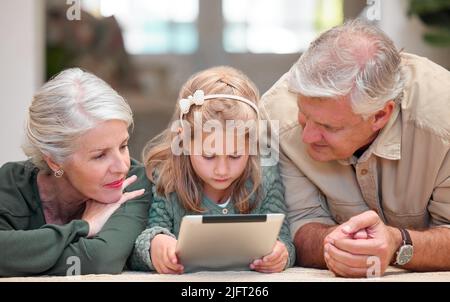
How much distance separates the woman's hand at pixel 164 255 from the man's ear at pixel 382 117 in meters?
0.49

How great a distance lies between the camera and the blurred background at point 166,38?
102 inches

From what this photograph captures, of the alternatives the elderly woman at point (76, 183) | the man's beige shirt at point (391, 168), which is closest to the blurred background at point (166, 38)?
the man's beige shirt at point (391, 168)

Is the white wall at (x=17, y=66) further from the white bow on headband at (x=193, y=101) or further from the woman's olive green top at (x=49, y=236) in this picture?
the white bow on headband at (x=193, y=101)

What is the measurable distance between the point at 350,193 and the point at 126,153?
500 millimetres

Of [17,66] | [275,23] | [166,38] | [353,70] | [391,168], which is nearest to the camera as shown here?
[353,70]

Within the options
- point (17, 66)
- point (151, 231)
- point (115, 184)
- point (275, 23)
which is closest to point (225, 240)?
point (151, 231)

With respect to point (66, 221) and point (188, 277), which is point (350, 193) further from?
point (66, 221)

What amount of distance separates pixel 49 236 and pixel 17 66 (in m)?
1.22

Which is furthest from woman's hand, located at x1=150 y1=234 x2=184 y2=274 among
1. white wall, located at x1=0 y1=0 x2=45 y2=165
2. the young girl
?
white wall, located at x1=0 y1=0 x2=45 y2=165

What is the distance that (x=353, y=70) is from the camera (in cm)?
160

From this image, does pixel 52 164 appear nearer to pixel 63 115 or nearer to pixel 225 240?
pixel 63 115

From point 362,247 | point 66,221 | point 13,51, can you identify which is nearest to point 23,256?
point 66,221

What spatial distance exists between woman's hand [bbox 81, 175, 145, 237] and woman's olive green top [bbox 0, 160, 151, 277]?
11mm

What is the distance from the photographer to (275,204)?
169cm
